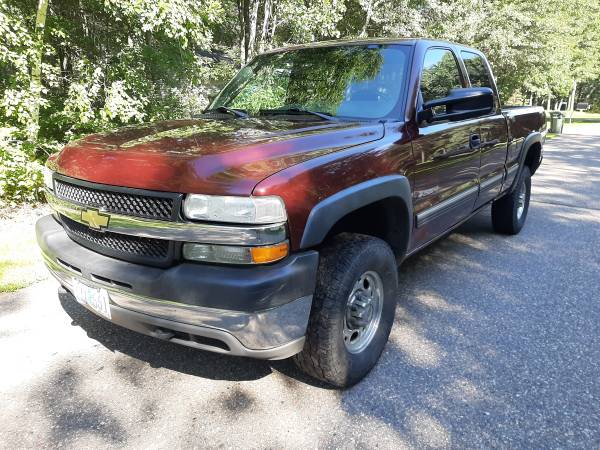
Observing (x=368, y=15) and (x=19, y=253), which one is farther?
(x=368, y=15)

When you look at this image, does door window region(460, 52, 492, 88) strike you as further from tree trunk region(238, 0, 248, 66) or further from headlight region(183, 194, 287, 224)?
tree trunk region(238, 0, 248, 66)

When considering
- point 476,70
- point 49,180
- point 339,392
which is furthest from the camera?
point 476,70

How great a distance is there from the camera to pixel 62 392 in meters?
2.42

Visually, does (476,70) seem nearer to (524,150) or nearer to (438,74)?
(438,74)

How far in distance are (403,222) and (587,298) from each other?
195 cm

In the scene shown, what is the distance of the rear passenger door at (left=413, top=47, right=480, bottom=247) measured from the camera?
2910mm

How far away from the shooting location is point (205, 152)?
2008 millimetres

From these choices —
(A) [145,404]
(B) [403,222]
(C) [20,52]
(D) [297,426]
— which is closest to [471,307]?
(B) [403,222]

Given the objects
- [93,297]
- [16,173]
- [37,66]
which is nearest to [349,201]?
[93,297]

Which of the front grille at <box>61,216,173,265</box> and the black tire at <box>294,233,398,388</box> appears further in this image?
the black tire at <box>294,233,398,388</box>

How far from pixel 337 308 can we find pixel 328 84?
163 centimetres

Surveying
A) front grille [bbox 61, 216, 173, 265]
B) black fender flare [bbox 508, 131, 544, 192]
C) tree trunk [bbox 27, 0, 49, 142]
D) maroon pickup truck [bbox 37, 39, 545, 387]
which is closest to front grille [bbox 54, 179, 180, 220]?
maroon pickup truck [bbox 37, 39, 545, 387]

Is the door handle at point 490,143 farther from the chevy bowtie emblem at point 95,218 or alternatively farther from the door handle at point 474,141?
the chevy bowtie emblem at point 95,218

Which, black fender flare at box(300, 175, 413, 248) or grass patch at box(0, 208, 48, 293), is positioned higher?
black fender flare at box(300, 175, 413, 248)
